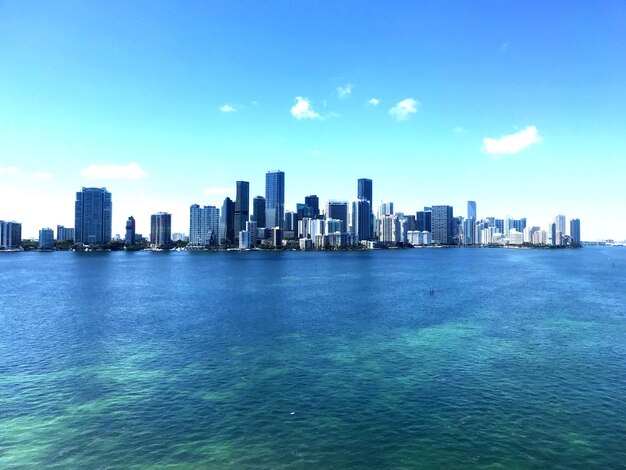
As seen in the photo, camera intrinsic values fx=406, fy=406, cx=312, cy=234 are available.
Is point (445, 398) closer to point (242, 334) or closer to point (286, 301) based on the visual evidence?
point (242, 334)

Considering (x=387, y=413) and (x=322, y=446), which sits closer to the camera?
(x=322, y=446)

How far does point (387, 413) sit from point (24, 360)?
4359 centimetres

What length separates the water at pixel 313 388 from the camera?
28766 millimetres

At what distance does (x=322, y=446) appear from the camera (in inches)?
1166

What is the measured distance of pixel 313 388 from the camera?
132 feet

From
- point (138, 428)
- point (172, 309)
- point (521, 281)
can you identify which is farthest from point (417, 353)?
point (521, 281)

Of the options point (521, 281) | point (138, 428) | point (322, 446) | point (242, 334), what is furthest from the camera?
point (521, 281)

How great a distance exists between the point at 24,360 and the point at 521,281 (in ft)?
460

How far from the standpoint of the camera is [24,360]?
49.0 meters


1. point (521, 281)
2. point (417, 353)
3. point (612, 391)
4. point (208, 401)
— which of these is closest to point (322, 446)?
point (208, 401)

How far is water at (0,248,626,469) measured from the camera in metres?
28.8

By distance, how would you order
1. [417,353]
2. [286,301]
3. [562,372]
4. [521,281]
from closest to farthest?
[562,372] < [417,353] < [286,301] < [521,281]

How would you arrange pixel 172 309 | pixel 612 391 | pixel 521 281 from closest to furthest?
pixel 612 391 → pixel 172 309 → pixel 521 281

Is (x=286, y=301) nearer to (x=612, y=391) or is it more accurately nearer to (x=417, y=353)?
(x=417, y=353)
